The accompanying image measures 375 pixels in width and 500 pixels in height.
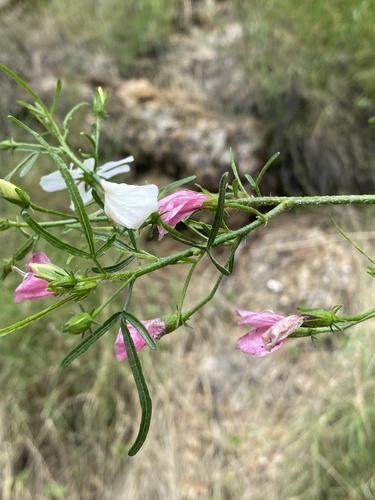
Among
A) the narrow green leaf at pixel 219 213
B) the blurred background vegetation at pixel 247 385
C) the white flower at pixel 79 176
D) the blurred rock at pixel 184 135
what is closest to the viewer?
the narrow green leaf at pixel 219 213

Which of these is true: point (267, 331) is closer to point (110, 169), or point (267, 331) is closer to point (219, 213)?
point (219, 213)

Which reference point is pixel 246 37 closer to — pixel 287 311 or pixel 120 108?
pixel 120 108

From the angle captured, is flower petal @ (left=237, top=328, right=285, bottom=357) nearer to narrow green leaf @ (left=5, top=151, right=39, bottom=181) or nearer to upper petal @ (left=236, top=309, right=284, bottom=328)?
upper petal @ (left=236, top=309, right=284, bottom=328)

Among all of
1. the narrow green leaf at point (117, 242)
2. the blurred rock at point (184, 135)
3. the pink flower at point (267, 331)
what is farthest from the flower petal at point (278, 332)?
the blurred rock at point (184, 135)

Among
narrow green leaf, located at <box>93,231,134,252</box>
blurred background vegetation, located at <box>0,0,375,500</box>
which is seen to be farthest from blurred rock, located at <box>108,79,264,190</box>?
narrow green leaf, located at <box>93,231,134,252</box>

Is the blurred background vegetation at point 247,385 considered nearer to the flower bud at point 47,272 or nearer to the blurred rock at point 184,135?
the blurred rock at point 184,135

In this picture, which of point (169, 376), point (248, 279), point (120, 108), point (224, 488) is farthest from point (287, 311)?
point (120, 108)
